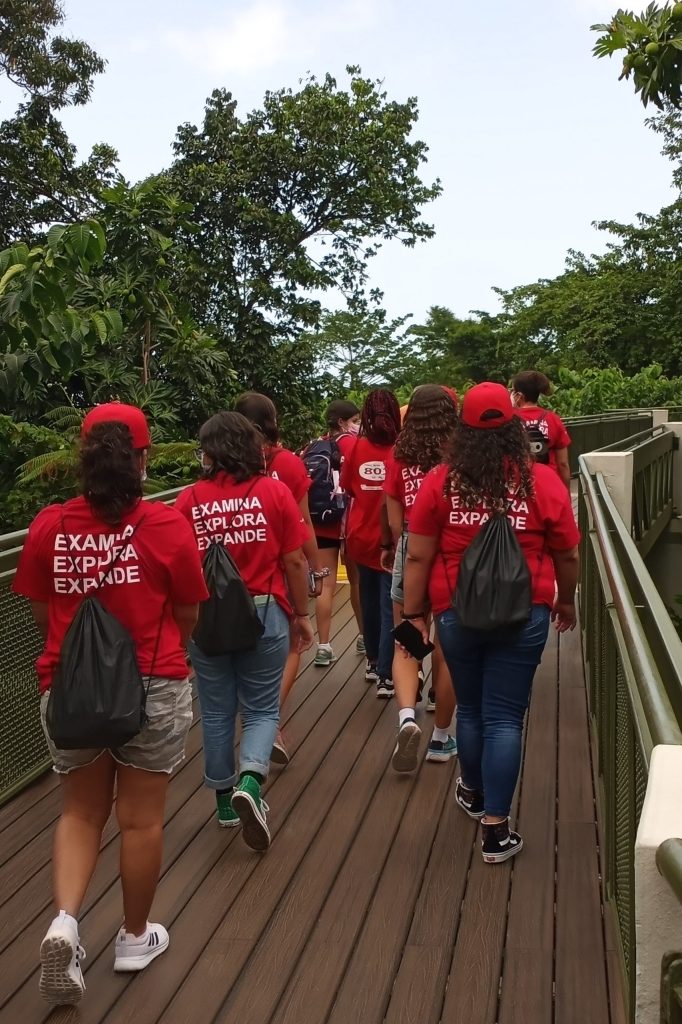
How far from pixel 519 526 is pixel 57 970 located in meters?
2.17

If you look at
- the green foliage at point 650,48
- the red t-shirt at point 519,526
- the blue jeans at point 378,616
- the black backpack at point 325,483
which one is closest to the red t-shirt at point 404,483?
the blue jeans at point 378,616

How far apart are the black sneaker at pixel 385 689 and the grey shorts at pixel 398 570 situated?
117 centimetres

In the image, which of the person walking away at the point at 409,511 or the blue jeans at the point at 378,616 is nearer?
the person walking away at the point at 409,511

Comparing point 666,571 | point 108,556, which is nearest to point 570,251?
point 666,571

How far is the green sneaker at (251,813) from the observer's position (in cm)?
462

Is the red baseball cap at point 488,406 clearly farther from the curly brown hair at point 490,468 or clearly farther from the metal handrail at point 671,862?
the metal handrail at point 671,862

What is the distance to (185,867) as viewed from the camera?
468 centimetres

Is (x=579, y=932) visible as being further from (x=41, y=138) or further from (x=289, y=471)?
(x=41, y=138)

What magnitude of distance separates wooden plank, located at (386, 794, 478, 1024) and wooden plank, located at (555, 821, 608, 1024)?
346 millimetres

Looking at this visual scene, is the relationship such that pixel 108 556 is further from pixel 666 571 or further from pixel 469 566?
pixel 666 571

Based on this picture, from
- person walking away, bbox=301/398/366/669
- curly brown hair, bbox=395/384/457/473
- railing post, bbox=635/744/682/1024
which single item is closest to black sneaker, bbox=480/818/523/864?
curly brown hair, bbox=395/384/457/473

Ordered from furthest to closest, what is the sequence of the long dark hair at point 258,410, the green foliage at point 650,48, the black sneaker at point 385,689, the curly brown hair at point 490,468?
1. the green foliage at point 650,48
2. the black sneaker at point 385,689
3. the long dark hair at point 258,410
4. the curly brown hair at point 490,468

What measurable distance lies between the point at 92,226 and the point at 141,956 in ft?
14.8

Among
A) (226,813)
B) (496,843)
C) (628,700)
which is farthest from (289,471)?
(628,700)
